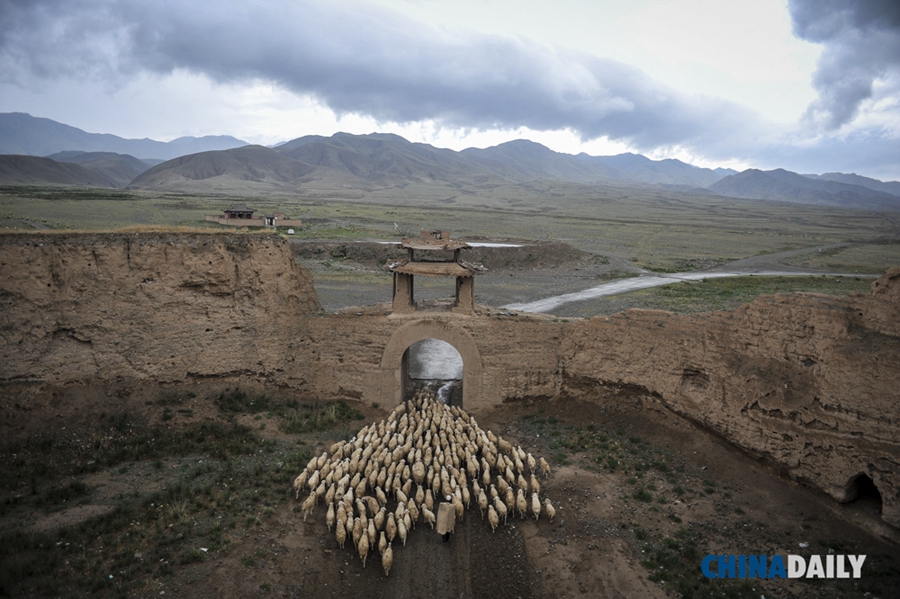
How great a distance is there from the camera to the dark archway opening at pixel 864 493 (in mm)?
12367

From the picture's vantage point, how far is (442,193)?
16562 cm

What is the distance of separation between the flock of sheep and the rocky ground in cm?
42

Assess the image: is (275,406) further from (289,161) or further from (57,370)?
(289,161)

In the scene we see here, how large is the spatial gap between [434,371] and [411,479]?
32.3 ft

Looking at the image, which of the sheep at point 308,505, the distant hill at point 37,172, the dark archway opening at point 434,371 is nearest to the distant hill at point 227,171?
the distant hill at point 37,172

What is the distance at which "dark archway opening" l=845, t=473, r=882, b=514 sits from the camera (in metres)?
12.4

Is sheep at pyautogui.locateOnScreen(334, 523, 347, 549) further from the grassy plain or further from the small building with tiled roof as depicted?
the grassy plain

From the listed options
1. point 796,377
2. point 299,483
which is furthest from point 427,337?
point 796,377

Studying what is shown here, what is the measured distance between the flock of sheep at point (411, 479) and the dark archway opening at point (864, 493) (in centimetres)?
666

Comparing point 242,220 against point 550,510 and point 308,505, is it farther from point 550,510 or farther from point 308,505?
point 550,510

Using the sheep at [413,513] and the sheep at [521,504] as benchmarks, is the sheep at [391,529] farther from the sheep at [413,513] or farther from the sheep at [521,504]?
the sheep at [521,504]

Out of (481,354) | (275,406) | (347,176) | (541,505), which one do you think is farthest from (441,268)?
(347,176)

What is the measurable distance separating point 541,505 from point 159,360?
12.2 meters

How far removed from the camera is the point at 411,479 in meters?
14.9
